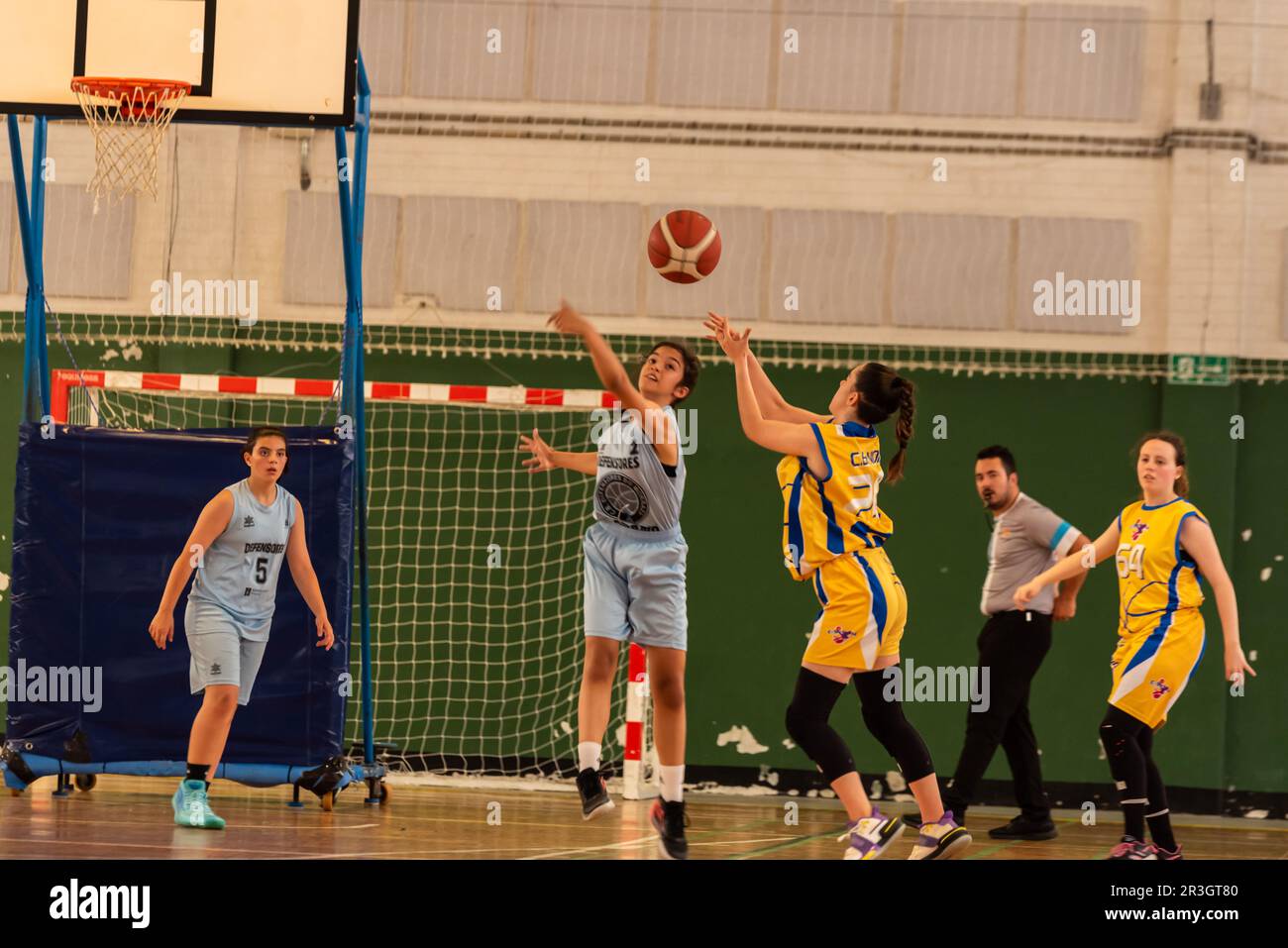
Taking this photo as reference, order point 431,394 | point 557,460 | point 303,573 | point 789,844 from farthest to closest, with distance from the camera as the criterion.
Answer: point 431,394
point 789,844
point 303,573
point 557,460

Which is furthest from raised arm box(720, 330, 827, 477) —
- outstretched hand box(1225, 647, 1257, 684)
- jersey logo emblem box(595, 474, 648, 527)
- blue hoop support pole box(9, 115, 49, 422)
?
blue hoop support pole box(9, 115, 49, 422)

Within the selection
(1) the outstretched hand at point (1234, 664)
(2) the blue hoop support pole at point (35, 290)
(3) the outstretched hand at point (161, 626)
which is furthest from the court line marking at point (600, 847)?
(2) the blue hoop support pole at point (35, 290)

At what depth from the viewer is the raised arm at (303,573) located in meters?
7.74

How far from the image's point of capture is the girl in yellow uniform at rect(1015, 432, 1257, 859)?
21.6ft

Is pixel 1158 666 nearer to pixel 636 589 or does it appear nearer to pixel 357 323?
pixel 636 589

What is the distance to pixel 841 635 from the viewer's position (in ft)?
19.7

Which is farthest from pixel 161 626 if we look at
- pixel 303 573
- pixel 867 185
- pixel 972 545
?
pixel 867 185

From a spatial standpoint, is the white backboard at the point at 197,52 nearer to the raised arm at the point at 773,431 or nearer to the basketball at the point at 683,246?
the basketball at the point at 683,246

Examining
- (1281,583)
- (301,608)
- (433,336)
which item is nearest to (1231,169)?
(1281,583)

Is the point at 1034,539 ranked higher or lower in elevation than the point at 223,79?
lower

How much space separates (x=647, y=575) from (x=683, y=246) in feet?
5.64

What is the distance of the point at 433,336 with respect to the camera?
11.2 meters

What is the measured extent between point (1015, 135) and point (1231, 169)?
1.54 metres
